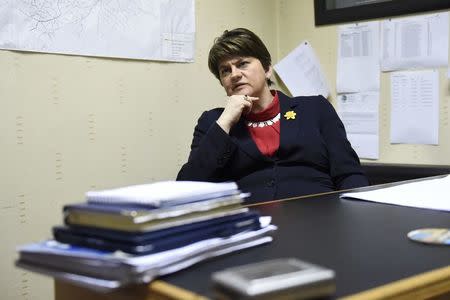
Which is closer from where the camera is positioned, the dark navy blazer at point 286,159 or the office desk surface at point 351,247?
the office desk surface at point 351,247

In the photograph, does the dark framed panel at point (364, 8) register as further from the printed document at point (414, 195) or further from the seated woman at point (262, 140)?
the printed document at point (414, 195)

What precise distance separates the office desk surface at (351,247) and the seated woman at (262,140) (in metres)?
0.59

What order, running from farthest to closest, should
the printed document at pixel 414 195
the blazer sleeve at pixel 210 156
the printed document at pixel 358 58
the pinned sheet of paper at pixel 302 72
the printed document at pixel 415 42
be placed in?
1. the pinned sheet of paper at pixel 302 72
2. the printed document at pixel 358 58
3. the printed document at pixel 415 42
4. the blazer sleeve at pixel 210 156
5. the printed document at pixel 414 195

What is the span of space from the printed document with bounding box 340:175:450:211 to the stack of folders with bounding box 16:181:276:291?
522 mm

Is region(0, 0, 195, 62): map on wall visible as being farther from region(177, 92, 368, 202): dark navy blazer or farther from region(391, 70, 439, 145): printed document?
region(391, 70, 439, 145): printed document

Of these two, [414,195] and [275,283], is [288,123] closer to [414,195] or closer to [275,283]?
[414,195]

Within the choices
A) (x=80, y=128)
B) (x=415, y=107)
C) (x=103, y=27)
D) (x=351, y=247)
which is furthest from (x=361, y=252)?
(x=415, y=107)

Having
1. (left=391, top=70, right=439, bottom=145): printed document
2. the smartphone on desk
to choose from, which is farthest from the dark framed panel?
the smartphone on desk

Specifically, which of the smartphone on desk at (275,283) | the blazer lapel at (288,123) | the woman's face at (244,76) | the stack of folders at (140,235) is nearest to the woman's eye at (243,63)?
the woman's face at (244,76)

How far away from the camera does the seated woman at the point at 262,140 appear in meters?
1.73

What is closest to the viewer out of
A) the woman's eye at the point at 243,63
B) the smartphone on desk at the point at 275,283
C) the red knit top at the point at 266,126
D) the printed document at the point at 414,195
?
the smartphone on desk at the point at 275,283

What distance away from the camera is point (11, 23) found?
1.71 meters

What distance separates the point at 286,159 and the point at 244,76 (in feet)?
1.24

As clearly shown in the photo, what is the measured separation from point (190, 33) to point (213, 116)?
56 centimetres
